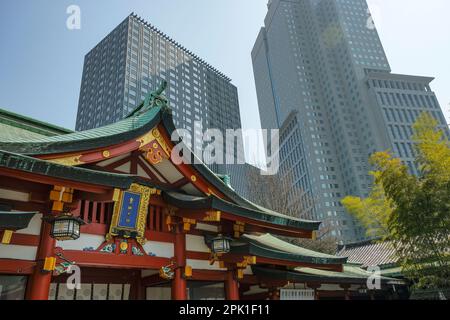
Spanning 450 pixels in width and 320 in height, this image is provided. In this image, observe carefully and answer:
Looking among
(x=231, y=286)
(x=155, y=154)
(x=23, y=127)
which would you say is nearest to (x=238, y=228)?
(x=231, y=286)

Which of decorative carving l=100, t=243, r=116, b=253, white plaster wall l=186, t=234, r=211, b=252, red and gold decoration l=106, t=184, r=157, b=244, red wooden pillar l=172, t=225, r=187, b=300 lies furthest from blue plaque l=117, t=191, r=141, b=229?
white plaster wall l=186, t=234, r=211, b=252

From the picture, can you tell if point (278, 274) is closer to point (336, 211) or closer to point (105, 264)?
point (105, 264)

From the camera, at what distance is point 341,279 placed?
40.0 ft

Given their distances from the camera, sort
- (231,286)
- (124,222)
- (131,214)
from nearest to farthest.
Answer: (124,222), (131,214), (231,286)

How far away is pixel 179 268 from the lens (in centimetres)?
759

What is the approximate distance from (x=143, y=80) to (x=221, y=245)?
92.1 meters

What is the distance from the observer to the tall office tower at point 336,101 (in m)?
93.2

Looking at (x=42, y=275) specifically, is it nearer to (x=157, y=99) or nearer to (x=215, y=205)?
(x=215, y=205)

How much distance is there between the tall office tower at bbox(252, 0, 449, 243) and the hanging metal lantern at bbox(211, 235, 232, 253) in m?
75.3

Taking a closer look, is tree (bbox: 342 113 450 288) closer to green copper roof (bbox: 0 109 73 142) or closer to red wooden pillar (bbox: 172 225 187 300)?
red wooden pillar (bbox: 172 225 187 300)

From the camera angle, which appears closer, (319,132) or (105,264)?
(105,264)

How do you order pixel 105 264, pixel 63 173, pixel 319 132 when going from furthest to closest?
pixel 319 132
pixel 105 264
pixel 63 173

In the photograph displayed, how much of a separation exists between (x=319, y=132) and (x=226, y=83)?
160ft
